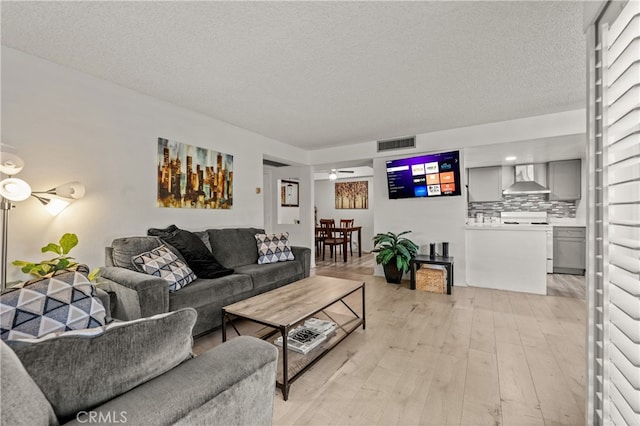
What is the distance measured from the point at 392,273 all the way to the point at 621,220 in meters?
3.52

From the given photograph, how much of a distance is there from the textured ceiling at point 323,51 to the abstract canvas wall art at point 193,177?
1.83 ft

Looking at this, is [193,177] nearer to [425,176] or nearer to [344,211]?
[425,176]

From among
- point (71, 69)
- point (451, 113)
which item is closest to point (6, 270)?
point (71, 69)

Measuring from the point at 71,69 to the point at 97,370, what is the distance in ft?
9.84

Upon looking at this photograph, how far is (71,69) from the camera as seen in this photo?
99.5 inches

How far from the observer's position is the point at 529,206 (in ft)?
18.5

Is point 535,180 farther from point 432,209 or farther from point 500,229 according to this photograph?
point 432,209

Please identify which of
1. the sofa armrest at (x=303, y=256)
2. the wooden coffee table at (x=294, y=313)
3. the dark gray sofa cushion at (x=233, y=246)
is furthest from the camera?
the sofa armrest at (x=303, y=256)

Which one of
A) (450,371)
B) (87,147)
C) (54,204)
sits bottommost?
(450,371)

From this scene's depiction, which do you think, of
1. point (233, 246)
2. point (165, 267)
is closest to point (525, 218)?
point (233, 246)

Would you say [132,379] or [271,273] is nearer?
[132,379]

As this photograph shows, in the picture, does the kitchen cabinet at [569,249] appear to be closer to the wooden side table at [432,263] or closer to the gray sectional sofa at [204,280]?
the wooden side table at [432,263]

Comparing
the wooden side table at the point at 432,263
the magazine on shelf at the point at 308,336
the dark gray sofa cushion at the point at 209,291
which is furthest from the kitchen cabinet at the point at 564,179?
the dark gray sofa cushion at the point at 209,291

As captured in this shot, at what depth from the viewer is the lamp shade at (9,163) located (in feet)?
6.36
